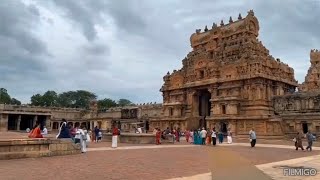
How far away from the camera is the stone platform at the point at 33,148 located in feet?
46.8

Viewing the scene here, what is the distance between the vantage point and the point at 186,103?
173 ft

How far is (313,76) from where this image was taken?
182 feet

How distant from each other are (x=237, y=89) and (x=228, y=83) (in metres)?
1.73

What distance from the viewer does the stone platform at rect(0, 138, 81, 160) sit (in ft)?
46.8

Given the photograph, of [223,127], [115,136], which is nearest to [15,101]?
[223,127]

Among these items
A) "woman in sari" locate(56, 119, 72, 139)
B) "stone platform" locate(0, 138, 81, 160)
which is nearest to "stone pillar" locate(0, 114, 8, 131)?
"woman in sari" locate(56, 119, 72, 139)

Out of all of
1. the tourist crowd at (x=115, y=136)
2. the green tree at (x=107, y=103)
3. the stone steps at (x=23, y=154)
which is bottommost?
the stone steps at (x=23, y=154)

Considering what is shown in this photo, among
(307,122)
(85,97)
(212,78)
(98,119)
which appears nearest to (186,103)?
(212,78)

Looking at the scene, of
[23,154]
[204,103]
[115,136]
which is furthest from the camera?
[204,103]

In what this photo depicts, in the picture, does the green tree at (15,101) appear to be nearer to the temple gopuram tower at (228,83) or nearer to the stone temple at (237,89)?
the stone temple at (237,89)

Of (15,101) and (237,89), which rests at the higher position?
(15,101)

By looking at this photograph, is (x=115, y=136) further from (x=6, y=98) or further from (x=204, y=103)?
(x=6, y=98)

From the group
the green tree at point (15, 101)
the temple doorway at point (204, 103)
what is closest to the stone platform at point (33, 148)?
the temple doorway at point (204, 103)

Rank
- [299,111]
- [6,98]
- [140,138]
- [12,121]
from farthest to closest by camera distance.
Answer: [6,98] → [12,121] → [299,111] → [140,138]
